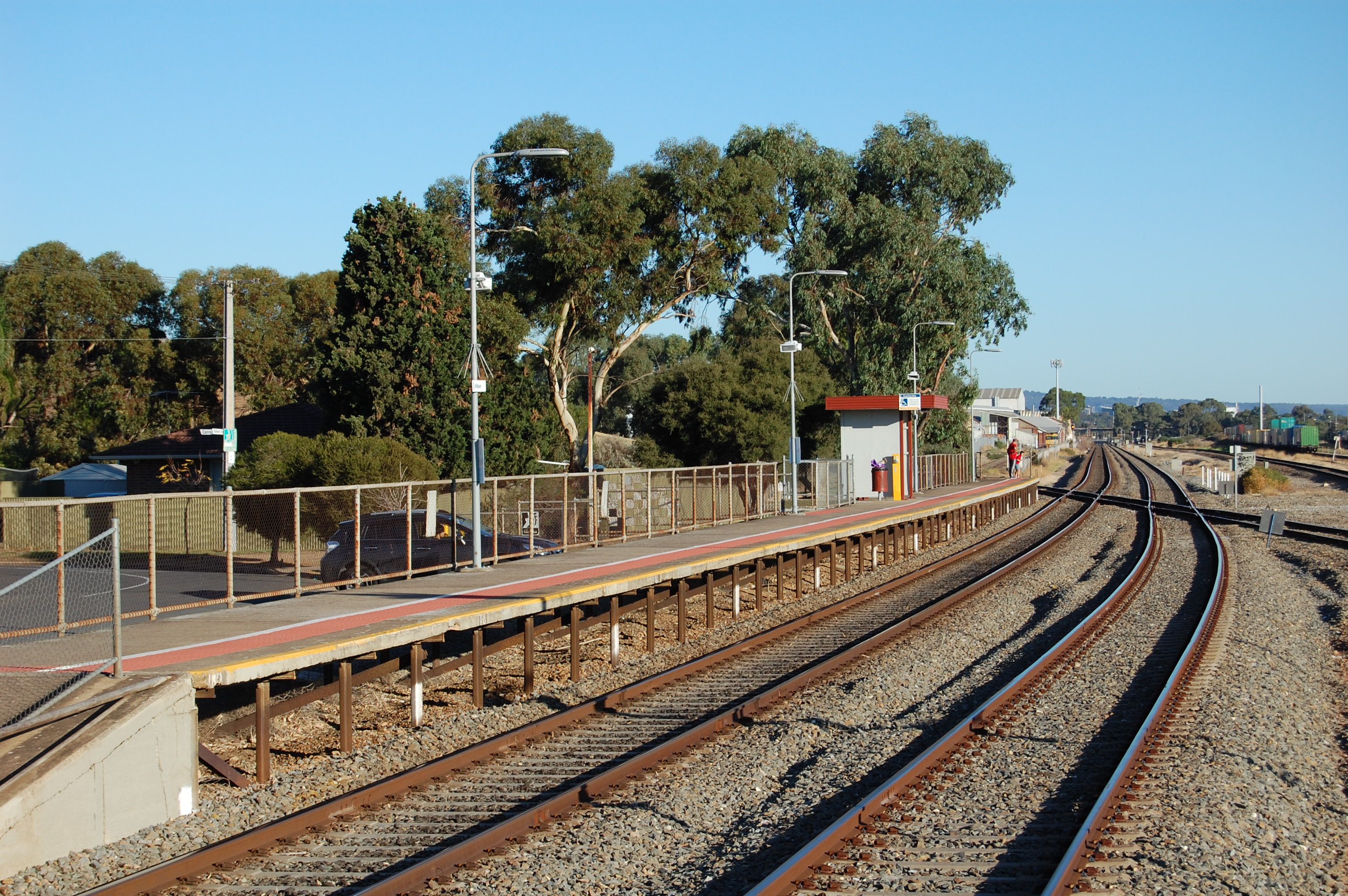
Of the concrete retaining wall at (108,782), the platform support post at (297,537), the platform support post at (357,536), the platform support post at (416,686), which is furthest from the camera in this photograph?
the platform support post at (357,536)

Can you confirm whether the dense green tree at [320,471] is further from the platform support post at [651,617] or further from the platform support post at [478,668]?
the platform support post at [478,668]

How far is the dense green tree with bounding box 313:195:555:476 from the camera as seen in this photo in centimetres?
3225

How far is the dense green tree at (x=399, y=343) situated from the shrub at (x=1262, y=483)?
1452 inches

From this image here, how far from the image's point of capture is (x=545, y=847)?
7.37m

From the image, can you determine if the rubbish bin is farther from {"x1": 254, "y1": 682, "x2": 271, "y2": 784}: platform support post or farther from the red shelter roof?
{"x1": 254, "y1": 682, "x2": 271, "y2": 784}: platform support post

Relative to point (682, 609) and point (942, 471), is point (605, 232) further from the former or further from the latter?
point (682, 609)

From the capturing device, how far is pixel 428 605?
13102 mm

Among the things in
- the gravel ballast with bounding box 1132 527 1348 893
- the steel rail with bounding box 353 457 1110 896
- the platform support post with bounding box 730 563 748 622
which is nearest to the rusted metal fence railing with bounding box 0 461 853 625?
the platform support post with bounding box 730 563 748 622

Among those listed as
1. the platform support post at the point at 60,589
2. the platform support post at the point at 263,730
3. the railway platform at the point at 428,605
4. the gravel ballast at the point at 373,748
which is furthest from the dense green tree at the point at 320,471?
the platform support post at the point at 263,730

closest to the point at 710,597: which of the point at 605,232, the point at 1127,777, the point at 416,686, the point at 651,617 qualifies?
the point at 651,617

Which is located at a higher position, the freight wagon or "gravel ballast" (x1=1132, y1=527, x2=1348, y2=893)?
the freight wagon

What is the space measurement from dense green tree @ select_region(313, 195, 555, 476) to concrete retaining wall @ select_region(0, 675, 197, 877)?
78.4ft

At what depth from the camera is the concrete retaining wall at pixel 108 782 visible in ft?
23.0

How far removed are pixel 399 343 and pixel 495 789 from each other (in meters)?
25.1
